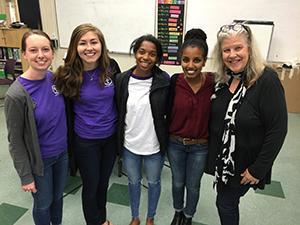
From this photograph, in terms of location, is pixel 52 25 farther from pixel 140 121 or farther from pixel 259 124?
pixel 259 124

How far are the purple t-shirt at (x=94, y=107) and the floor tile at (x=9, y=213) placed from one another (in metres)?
1.04

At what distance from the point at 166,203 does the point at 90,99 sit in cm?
122

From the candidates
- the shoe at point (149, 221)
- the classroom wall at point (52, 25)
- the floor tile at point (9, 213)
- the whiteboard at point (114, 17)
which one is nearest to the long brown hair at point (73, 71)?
the shoe at point (149, 221)

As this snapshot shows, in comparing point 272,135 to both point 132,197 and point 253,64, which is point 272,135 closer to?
point 253,64

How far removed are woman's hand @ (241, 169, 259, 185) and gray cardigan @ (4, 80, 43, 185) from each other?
105 cm

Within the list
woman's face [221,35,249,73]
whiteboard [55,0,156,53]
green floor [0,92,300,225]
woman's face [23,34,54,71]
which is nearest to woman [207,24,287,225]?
woman's face [221,35,249,73]

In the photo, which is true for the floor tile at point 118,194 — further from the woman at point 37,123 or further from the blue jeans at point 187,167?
the woman at point 37,123

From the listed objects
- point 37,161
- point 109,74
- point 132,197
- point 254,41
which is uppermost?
point 254,41

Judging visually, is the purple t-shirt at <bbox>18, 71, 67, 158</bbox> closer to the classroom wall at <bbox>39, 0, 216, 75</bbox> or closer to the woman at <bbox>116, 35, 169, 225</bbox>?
the woman at <bbox>116, 35, 169, 225</bbox>

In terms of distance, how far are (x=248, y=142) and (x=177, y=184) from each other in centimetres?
64

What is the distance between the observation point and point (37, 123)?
52.6 inches

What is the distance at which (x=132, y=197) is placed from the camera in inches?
70.4

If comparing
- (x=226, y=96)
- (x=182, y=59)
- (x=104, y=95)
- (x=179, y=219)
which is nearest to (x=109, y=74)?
(x=104, y=95)

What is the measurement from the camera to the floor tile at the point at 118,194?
2.23 meters
